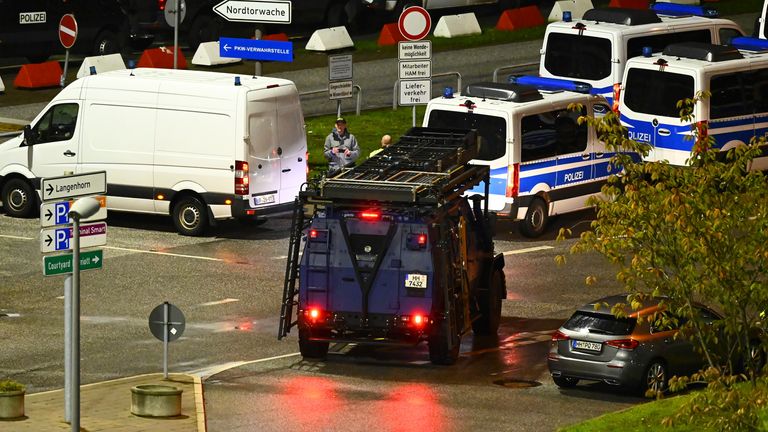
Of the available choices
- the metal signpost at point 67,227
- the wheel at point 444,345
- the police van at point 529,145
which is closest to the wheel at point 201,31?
the police van at point 529,145

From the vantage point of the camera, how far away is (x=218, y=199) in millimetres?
29094

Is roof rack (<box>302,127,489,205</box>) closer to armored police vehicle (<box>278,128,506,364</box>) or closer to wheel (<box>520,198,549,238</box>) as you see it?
armored police vehicle (<box>278,128,506,364</box>)

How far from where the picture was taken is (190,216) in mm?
29469

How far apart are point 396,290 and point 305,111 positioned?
16963 millimetres

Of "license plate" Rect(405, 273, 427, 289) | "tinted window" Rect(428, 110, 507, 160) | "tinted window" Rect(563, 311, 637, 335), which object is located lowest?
"tinted window" Rect(563, 311, 637, 335)

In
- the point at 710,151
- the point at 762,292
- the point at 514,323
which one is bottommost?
the point at 514,323

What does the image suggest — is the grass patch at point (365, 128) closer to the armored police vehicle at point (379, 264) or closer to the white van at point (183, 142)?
the white van at point (183, 142)

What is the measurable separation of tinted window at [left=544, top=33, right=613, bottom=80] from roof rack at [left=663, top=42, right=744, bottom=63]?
1.63 m

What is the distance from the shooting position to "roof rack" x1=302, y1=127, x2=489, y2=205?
70.9 feet

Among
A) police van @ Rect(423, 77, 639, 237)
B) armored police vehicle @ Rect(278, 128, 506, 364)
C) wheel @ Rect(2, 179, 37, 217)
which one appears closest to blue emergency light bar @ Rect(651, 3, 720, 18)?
police van @ Rect(423, 77, 639, 237)

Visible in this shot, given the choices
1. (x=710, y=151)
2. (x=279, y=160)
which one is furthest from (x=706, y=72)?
(x=710, y=151)

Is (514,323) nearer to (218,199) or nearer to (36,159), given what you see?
(218,199)

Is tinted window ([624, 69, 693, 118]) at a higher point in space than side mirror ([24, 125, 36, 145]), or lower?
higher

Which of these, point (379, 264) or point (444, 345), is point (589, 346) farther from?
point (379, 264)
